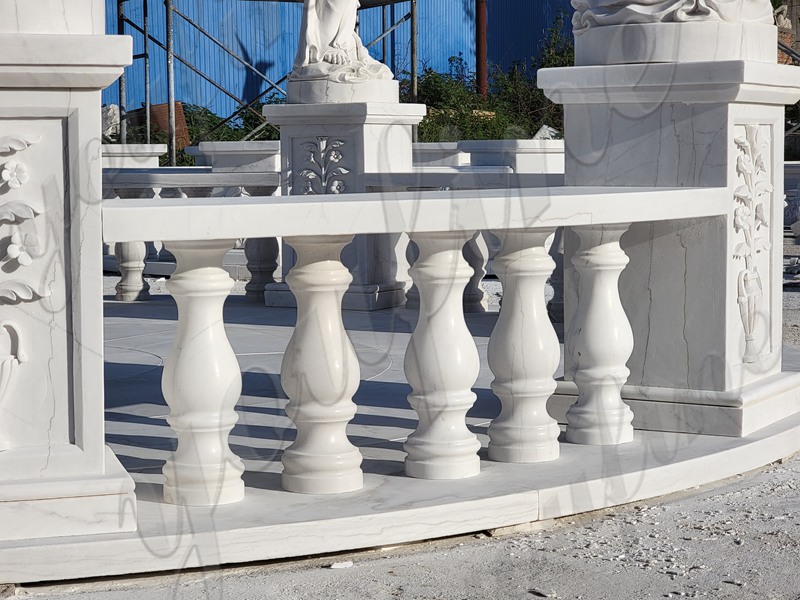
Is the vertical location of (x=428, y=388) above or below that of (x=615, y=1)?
below

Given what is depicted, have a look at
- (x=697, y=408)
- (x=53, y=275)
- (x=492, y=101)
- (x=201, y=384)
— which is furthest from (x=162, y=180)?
(x=492, y=101)

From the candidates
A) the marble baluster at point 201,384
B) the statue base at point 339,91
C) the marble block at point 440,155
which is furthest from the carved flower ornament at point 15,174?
the marble block at point 440,155

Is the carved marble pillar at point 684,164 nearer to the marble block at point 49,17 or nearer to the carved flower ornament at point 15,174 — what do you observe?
the marble block at point 49,17

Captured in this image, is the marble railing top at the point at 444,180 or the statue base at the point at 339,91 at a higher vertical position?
the statue base at the point at 339,91

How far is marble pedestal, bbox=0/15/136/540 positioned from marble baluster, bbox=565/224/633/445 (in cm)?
160

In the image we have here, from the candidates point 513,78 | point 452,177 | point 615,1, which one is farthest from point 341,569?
point 513,78

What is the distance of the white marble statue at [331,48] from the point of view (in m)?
8.34

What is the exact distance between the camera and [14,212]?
2.90 metres

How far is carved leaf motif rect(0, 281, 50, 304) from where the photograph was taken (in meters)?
2.94

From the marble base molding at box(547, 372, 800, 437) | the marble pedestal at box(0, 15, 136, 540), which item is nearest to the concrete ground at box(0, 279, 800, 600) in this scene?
the marble pedestal at box(0, 15, 136, 540)

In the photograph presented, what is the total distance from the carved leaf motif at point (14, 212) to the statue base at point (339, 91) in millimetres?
5393

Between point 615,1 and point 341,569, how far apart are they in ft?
7.33

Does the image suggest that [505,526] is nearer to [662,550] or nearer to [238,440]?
[662,550]

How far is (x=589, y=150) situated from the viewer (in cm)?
443
